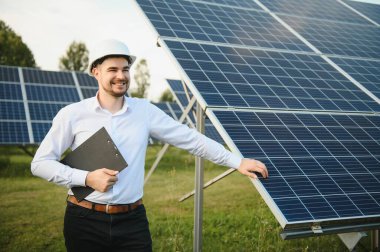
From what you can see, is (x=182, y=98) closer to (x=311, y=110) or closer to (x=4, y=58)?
(x=311, y=110)

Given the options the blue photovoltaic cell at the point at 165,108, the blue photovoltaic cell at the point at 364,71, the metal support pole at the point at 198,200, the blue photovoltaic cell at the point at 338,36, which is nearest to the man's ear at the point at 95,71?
the metal support pole at the point at 198,200

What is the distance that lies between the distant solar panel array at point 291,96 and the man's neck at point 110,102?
4.99 feet

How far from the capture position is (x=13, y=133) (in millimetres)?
12016

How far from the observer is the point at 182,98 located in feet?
46.2

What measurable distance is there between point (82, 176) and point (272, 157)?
229 cm

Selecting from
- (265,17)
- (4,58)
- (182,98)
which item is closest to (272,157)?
(265,17)

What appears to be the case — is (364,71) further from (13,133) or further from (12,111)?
(12,111)

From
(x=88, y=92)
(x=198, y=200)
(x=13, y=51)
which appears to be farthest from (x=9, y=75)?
(x=13, y=51)

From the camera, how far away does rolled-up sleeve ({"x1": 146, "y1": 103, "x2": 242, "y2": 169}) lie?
374 cm

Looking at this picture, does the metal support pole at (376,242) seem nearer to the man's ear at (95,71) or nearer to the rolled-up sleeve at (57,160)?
the rolled-up sleeve at (57,160)

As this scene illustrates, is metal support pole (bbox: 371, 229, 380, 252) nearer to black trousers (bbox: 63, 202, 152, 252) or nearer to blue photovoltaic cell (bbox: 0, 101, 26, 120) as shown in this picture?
black trousers (bbox: 63, 202, 152, 252)

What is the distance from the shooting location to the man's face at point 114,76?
330 centimetres

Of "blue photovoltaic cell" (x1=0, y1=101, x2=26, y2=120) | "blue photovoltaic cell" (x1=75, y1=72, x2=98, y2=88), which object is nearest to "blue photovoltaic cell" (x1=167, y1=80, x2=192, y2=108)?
"blue photovoltaic cell" (x1=75, y1=72, x2=98, y2=88)

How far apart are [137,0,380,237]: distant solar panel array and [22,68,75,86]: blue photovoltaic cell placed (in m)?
9.04
